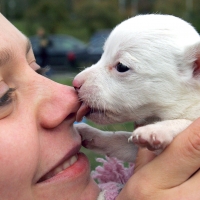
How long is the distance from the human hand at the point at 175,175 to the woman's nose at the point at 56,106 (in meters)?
0.40

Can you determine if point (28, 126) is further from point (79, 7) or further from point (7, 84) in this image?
point (79, 7)

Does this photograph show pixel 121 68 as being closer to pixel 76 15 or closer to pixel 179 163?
pixel 179 163

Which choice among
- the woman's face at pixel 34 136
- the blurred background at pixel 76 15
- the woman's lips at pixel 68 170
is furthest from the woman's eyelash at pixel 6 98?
the blurred background at pixel 76 15

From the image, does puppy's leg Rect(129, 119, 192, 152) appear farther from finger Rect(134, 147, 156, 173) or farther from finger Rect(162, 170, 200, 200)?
finger Rect(162, 170, 200, 200)

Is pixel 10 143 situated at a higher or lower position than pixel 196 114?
higher

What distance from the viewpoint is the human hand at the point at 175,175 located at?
1.65 metres

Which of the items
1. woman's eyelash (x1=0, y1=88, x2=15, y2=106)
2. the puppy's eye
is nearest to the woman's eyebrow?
woman's eyelash (x1=0, y1=88, x2=15, y2=106)

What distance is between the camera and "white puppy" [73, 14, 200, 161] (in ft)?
6.56

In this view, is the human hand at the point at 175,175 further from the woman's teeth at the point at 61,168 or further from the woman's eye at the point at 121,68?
the woman's eye at the point at 121,68

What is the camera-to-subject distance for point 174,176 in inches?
66.2

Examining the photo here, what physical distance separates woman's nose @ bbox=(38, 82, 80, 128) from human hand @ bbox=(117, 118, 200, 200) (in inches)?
15.8

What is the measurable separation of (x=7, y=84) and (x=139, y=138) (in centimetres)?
59

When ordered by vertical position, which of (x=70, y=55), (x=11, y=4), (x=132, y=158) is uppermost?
(x=132, y=158)

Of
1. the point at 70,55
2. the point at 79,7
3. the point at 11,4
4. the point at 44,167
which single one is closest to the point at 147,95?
the point at 44,167
